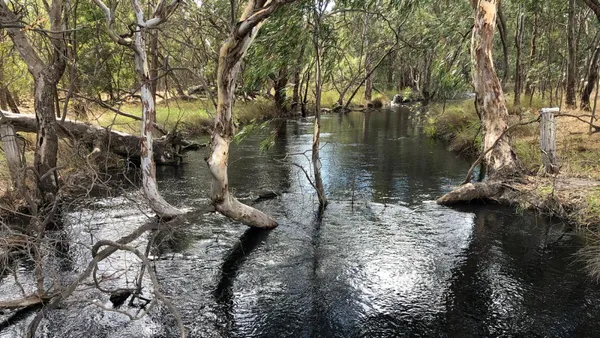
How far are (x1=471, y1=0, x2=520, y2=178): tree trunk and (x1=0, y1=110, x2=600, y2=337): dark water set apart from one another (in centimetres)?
158

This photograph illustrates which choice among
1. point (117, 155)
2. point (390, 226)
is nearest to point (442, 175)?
point (390, 226)

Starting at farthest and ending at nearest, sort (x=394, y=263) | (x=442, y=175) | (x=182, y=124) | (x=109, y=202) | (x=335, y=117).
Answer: (x=335, y=117), (x=182, y=124), (x=442, y=175), (x=109, y=202), (x=394, y=263)

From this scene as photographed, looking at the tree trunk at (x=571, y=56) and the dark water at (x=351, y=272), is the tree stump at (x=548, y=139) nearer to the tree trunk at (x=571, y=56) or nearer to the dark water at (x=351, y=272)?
the dark water at (x=351, y=272)

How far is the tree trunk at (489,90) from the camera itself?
Result: 1066 centimetres

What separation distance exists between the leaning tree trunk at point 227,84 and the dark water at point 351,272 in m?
0.53

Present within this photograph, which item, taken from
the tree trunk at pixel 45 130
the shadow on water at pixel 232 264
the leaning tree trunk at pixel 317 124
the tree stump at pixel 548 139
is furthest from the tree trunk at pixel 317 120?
the tree trunk at pixel 45 130

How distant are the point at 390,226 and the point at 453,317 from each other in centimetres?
331

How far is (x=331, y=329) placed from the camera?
5.32 metres

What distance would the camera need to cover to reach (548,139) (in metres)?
9.90

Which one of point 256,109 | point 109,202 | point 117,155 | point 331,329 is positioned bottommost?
point 331,329

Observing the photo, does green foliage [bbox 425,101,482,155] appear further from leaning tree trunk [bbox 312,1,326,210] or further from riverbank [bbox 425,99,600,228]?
leaning tree trunk [bbox 312,1,326,210]

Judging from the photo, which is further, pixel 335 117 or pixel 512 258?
pixel 335 117

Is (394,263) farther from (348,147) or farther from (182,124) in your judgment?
(182,124)

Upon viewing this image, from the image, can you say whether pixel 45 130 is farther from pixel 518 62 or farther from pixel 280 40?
pixel 518 62
